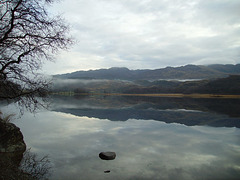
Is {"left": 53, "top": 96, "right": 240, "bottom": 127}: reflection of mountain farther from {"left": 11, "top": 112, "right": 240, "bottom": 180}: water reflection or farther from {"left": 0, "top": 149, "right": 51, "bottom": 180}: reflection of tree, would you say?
{"left": 0, "top": 149, "right": 51, "bottom": 180}: reflection of tree

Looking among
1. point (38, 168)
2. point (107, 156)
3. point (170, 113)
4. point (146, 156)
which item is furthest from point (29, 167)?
point (170, 113)

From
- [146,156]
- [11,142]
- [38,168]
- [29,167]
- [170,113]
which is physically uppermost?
[11,142]

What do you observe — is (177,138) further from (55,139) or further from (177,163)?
(55,139)

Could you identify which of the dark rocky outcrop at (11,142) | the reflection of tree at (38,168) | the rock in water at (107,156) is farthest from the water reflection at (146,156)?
the dark rocky outcrop at (11,142)

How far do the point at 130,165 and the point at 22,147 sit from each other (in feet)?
28.4

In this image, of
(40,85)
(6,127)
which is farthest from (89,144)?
(40,85)

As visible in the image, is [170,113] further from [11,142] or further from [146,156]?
[11,142]

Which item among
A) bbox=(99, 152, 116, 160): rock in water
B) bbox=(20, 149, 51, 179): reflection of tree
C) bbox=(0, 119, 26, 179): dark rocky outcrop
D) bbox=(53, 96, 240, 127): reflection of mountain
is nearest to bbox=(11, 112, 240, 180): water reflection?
bbox=(99, 152, 116, 160): rock in water

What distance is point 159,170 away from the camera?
10992 millimetres

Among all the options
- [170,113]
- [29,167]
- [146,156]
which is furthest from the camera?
[170,113]

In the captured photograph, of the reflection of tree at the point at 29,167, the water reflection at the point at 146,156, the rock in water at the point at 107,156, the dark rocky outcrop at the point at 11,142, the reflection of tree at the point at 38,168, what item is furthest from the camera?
the rock in water at the point at 107,156

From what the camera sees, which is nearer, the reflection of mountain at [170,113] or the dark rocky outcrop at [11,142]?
the dark rocky outcrop at [11,142]

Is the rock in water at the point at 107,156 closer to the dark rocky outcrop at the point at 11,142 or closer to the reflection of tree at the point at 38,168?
the reflection of tree at the point at 38,168

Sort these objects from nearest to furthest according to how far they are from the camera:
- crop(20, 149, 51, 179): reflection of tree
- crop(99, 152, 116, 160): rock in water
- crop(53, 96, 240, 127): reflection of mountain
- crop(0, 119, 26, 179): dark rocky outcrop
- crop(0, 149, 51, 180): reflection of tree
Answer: crop(0, 149, 51, 180): reflection of tree
crop(20, 149, 51, 179): reflection of tree
crop(0, 119, 26, 179): dark rocky outcrop
crop(99, 152, 116, 160): rock in water
crop(53, 96, 240, 127): reflection of mountain
